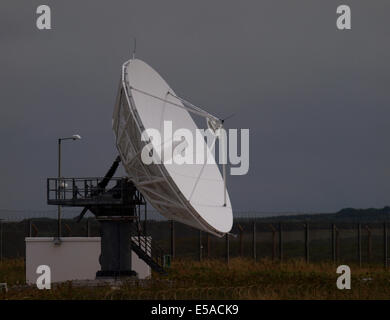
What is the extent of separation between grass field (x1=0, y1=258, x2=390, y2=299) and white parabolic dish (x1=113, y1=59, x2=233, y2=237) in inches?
114

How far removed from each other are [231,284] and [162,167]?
810 centimetres

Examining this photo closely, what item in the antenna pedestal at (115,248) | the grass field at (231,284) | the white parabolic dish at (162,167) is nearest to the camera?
the grass field at (231,284)

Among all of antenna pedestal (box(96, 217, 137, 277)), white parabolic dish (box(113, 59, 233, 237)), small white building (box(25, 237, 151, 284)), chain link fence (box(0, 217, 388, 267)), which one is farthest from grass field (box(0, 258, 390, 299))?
chain link fence (box(0, 217, 388, 267))

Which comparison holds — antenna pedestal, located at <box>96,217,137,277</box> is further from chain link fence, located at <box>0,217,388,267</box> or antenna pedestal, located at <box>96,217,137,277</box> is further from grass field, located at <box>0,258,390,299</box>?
chain link fence, located at <box>0,217,388,267</box>

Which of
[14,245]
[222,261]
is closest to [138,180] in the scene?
[222,261]

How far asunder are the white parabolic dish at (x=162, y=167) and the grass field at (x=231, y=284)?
9.49 ft

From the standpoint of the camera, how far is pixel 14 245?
79.0m

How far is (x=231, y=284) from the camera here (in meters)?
33.7

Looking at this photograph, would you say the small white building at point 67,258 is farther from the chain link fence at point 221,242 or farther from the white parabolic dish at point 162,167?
the chain link fence at point 221,242

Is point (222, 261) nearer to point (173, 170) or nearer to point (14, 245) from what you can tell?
point (173, 170)

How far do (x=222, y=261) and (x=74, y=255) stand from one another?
38.1 feet

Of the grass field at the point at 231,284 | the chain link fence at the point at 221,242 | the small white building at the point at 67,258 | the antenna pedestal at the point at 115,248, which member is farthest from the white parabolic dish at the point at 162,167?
the chain link fence at the point at 221,242

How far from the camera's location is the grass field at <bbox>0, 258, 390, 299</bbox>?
1067 inches

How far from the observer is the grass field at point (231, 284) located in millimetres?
27094
